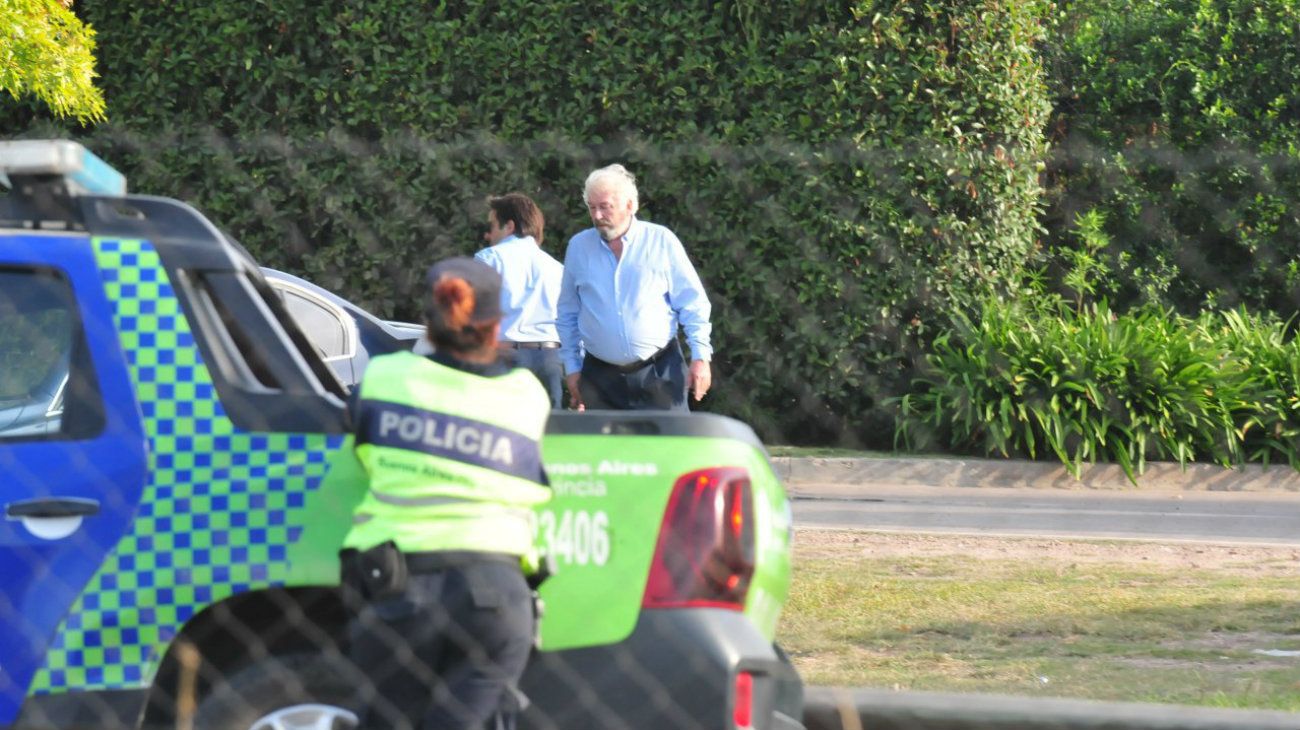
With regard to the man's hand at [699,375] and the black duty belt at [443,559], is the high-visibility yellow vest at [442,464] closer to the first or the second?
the black duty belt at [443,559]

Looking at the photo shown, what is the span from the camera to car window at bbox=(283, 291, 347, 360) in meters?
8.77

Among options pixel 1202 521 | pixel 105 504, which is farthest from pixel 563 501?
pixel 1202 521

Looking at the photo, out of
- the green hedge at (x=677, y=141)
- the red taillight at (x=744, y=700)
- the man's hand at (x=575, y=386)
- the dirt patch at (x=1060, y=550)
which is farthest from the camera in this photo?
the green hedge at (x=677, y=141)

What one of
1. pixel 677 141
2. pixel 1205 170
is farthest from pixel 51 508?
pixel 1205 170

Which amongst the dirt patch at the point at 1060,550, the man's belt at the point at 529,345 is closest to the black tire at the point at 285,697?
the dirt patch at the point at 1060,550

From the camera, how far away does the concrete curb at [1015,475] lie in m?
11.4

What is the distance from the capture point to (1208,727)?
4.69m

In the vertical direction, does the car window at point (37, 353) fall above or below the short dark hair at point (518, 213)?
below

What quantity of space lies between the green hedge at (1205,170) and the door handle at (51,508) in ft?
35.3

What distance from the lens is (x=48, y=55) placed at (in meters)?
10.2

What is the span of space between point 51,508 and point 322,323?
17.2ft

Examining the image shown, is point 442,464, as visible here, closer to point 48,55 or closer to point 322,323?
point 322,323

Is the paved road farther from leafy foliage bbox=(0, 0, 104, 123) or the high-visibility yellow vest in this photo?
the high-visibility yellow vest

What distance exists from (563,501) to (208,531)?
0.78 meters
